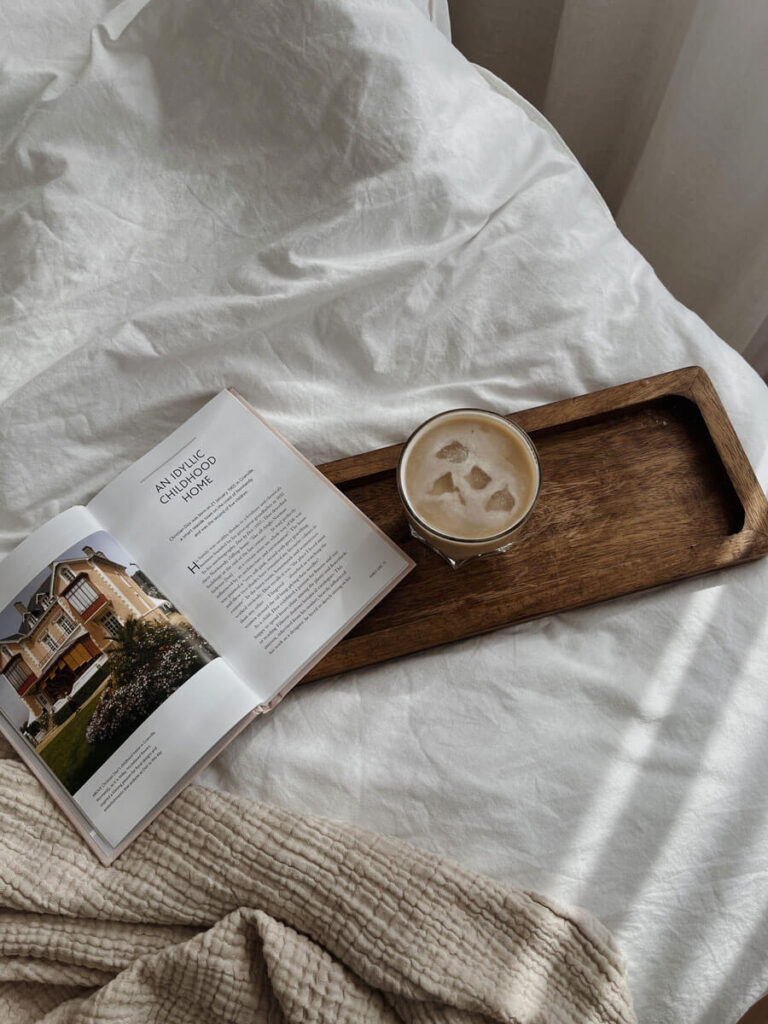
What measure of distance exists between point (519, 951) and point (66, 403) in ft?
1.96

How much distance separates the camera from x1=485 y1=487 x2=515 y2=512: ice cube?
27.1 inches

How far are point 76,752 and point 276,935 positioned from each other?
0.22 metres

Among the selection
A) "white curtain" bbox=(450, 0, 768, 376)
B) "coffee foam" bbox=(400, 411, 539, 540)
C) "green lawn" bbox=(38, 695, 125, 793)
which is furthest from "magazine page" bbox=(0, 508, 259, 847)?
"white curtain" bbox=(450, 0, 768, 376)

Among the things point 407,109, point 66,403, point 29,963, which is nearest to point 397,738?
point 29,963

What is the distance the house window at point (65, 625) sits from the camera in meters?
0.72

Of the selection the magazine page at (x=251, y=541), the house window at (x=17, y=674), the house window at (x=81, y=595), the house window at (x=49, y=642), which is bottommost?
the house window at (x=17, y=674)

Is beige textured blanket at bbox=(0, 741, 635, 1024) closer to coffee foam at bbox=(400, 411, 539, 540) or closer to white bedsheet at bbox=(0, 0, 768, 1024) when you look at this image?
white bedsheet at bbox=(0, 0, 768, 1024)

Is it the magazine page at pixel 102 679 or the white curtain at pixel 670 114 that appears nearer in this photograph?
the magazine page at pixel 102 679

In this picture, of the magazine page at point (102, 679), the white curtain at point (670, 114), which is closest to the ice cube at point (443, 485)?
the magazine page at point (102, 679)

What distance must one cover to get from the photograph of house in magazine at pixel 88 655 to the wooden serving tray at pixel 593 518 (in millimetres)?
135

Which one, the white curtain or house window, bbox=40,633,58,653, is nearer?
house window, bbox=40,633,58,653

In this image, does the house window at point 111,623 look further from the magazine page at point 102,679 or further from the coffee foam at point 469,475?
the coffee foam at point 469,475

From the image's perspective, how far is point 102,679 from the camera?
0.70 meters

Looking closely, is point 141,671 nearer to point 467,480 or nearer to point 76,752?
point 76,752
